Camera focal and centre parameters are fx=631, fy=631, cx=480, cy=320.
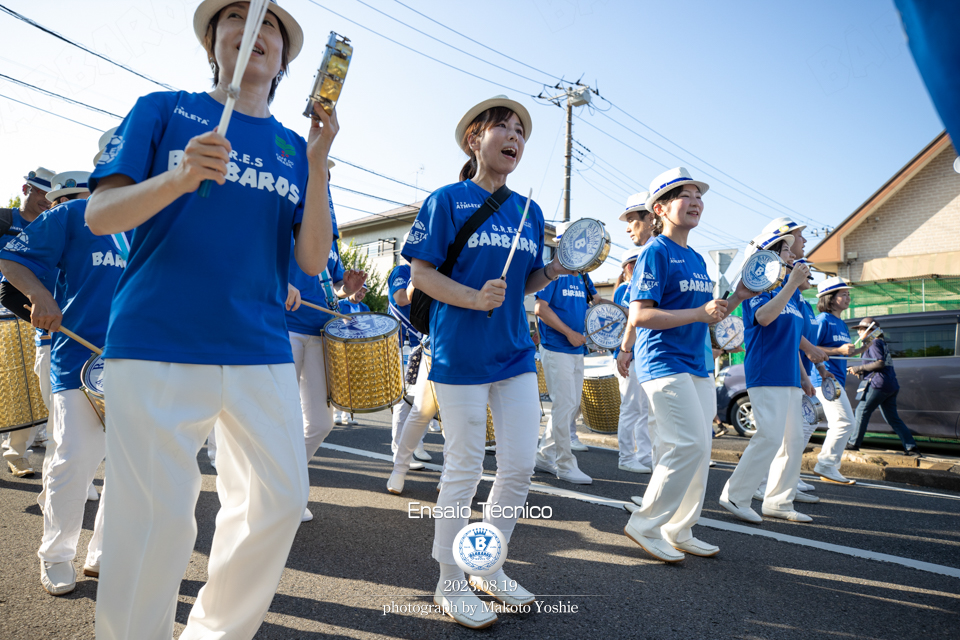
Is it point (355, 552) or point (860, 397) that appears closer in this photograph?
point (355, 552)

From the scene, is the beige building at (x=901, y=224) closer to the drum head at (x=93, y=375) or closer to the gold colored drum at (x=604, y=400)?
the gold colored drum at (x=604, y=400)

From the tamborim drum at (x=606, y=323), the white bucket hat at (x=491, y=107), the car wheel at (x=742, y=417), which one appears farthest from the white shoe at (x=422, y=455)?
the car wheel at (x=742, y=417)

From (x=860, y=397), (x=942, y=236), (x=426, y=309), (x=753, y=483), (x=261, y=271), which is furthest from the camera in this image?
(x=942, y=236)

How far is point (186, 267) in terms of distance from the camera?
185 cm

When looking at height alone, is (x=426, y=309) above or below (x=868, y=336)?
below

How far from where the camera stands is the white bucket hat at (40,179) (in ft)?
16.8

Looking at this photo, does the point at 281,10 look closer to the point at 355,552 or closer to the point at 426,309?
the point at 426,309

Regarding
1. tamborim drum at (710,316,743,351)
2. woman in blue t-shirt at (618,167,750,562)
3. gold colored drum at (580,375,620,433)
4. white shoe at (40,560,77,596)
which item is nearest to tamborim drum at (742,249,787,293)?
woman in blue t-shirt at (618,167,750,562)

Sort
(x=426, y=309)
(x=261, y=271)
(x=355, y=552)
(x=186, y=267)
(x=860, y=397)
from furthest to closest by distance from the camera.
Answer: (x=860, y=397) → (x=355, y=552) → (x=426, y=309) → (x=261, y=271) → (x=186, y=267)

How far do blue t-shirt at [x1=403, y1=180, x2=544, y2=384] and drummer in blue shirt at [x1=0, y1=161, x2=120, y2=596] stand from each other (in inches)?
65.9

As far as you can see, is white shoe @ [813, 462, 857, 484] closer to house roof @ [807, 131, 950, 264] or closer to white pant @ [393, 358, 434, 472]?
white pant @ [393, 358, 434, 472]

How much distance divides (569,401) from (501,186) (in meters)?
3.75

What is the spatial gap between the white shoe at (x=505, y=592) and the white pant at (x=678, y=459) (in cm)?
121

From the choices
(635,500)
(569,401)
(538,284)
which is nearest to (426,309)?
(538,284)
